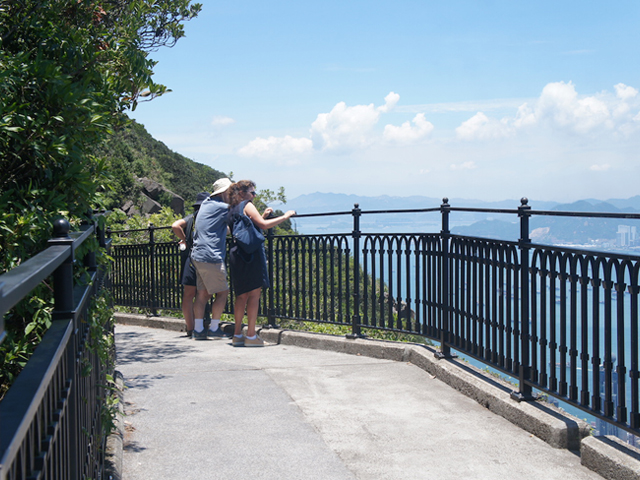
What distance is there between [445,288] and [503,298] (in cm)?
107

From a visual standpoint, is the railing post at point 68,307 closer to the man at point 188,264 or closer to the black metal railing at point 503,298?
the black metal railing at point 503,298

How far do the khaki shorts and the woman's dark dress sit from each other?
0.25 meters

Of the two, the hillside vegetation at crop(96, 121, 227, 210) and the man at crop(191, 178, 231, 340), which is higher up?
the hillside vegetation at crop(96, 121, 227, 210)

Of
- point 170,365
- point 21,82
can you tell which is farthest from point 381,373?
point 21,82

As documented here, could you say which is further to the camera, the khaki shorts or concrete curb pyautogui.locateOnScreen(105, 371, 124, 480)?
the khaki shorts

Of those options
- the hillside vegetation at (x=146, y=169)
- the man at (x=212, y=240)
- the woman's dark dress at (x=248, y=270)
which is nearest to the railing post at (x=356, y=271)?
the woman's dark dress at (x=248, y=270)

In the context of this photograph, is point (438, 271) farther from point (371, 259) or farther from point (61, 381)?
Result: point (61, 381)

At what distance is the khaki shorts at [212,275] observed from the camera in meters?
8.00

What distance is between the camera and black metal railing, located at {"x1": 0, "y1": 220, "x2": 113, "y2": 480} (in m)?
1.19

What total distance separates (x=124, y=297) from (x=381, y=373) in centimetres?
669

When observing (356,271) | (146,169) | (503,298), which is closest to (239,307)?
(356,271)

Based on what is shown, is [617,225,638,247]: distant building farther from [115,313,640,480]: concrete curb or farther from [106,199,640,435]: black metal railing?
[115,313,640,480]: concrete curb

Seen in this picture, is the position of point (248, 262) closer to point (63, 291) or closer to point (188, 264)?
point (188, 264)

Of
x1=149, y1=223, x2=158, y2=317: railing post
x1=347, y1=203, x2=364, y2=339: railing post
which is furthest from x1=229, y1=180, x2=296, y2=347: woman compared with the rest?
x1=149, y1=223, x2=158, y2=317: railing post
